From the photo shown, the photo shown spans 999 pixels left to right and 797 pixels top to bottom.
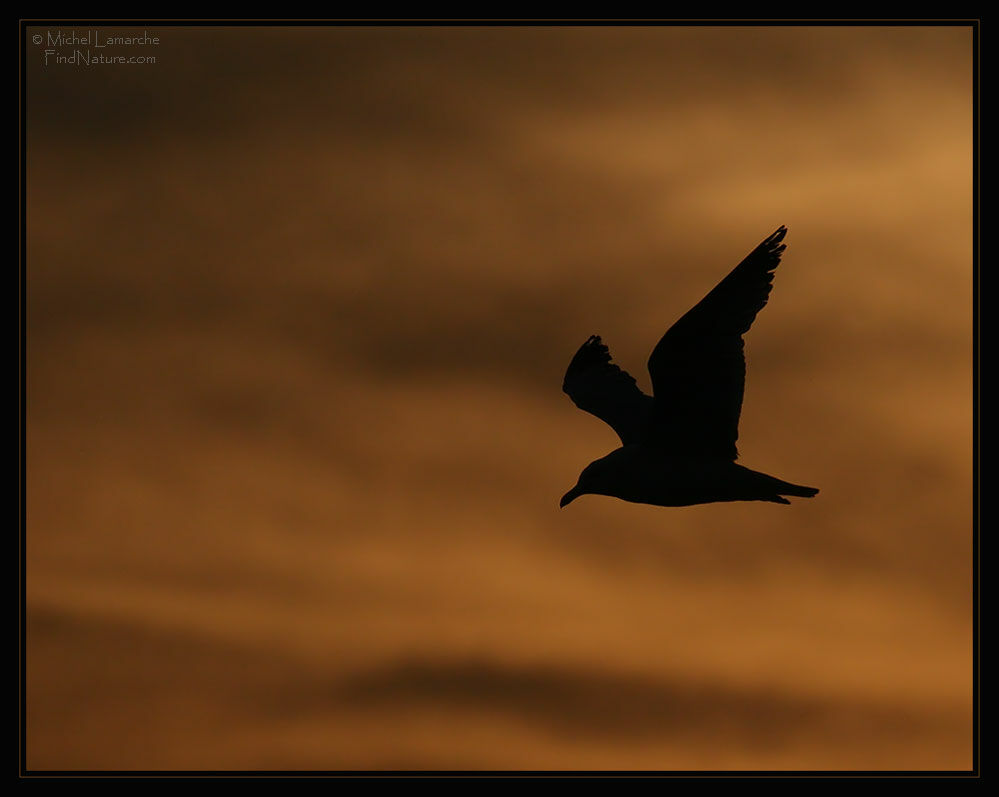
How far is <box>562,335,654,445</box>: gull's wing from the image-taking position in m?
17.8

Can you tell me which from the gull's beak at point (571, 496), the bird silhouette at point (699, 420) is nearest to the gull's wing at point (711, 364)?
the bird silhouette at point (699, 420)

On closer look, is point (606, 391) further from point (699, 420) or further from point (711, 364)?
point (711, 364)

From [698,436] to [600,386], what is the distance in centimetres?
330

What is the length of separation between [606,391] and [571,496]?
2.24 m

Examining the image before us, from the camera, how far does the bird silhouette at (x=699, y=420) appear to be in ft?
47.9

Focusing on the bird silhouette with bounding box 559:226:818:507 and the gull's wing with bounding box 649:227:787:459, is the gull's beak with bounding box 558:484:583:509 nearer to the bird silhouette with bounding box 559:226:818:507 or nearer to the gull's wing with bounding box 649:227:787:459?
the bird silhouette with bounding box 559:226:818:507

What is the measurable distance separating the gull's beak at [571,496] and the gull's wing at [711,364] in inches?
54.5

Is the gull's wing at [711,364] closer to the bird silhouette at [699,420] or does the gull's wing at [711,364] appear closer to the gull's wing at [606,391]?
the bird silhouette at [699,420]

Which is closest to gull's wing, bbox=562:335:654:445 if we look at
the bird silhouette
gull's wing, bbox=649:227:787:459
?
the bird silhouette
